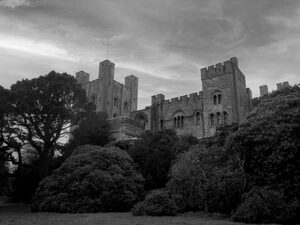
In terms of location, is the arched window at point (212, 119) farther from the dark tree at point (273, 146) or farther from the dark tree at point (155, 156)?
the dark tree at point (273, 146)

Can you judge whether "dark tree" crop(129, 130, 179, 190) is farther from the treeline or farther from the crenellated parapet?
the crenellated parapet

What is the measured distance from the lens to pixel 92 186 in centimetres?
1538

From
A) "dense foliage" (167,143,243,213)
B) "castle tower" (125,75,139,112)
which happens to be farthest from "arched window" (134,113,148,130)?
"dense foliage" (167,143,243,213)

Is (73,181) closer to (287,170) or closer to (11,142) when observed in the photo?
(11,142)

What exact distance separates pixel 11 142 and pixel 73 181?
326 inches

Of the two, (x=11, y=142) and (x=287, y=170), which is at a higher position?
(x=11, y=142)

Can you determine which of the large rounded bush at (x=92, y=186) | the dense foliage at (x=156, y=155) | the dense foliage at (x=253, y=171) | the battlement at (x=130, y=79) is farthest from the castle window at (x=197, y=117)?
the battlement at (x=130, y=79)

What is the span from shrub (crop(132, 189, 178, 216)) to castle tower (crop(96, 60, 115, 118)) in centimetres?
3741

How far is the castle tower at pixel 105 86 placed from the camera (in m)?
50.5

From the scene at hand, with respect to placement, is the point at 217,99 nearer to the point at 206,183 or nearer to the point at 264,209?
the point at 206,183

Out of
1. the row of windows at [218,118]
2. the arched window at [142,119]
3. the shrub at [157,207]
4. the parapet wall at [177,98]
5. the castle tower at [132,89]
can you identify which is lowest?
the shrub at [157,207]

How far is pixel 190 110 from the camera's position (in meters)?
38.3

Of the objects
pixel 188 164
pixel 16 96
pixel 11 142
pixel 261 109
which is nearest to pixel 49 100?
pixel 16 96

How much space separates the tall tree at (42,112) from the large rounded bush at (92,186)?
6009 mm
